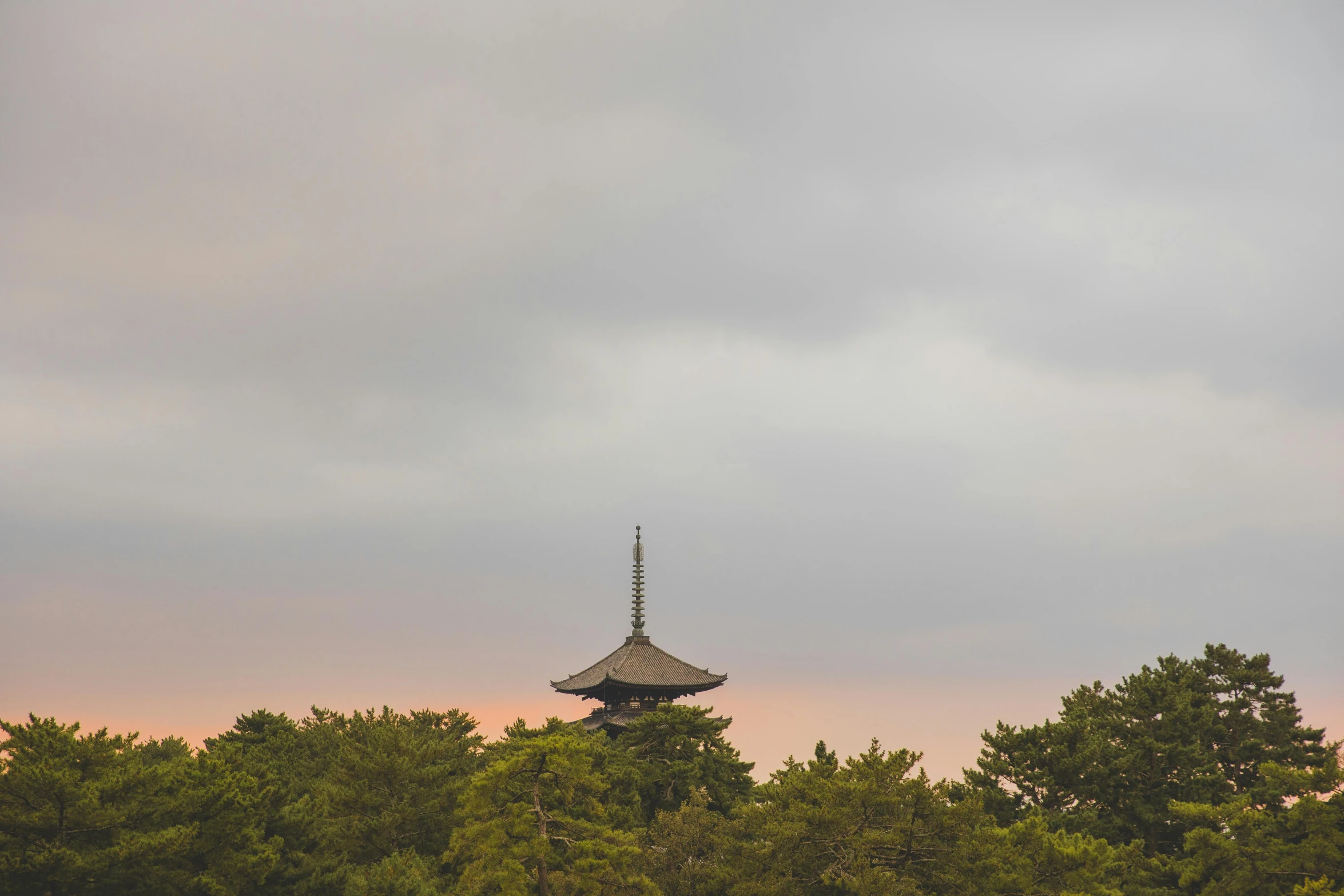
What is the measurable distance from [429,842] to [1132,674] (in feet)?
76.2

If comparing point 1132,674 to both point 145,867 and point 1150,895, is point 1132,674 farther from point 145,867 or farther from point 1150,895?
point 145,867

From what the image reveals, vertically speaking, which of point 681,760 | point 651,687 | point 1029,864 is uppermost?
point 651,687

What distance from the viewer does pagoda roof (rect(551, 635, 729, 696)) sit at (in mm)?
51594

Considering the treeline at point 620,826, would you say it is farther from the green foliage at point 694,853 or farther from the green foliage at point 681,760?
the green foliage at point 681,760

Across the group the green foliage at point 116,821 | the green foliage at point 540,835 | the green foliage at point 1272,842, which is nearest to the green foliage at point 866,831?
the green foliage at point 540,835

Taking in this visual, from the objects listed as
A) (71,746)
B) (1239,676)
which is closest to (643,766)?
(71,746)

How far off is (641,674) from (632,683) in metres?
1.39

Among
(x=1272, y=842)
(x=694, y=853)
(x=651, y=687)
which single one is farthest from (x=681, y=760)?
(x=1272, y=842)

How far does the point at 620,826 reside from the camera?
32.1 m

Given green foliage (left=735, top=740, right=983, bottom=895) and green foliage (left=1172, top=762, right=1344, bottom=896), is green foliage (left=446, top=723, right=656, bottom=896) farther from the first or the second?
green foliage (left=1172, top=762, right=1344, bottom=896)

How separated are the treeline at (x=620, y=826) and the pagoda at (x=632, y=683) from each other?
1688 centimetres

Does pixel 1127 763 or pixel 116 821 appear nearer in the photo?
pixel 116 821

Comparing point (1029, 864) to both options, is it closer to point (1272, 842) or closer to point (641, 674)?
point (1272, 842)

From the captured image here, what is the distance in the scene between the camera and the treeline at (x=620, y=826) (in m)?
→ 24.3
